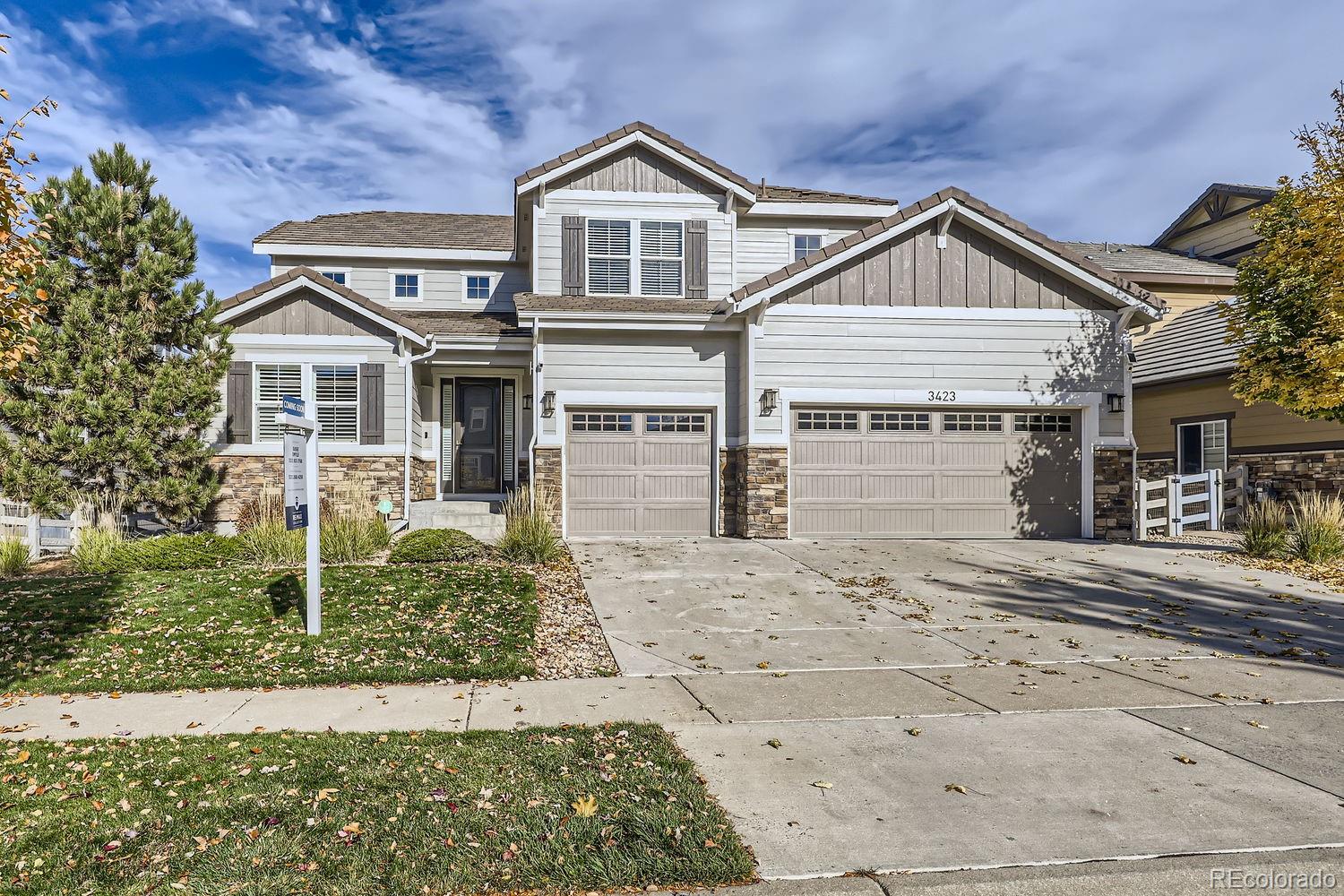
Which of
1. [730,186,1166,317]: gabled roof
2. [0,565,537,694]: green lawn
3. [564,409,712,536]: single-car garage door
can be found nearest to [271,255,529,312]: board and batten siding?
[564,409,712,536]: single-car garage door

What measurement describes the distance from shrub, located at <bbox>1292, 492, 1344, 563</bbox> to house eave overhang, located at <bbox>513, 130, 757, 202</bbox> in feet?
33.8

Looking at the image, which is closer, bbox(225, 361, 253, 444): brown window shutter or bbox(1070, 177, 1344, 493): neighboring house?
bbox(225, 361, 253, 444): brown window shutter

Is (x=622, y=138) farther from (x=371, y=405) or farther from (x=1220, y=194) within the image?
(x=1220, y=194)

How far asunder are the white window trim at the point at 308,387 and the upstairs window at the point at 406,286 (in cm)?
403

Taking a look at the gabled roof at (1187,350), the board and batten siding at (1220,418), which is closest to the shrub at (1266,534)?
the board and batten siding at (1220,418)

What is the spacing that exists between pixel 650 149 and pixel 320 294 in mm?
6598

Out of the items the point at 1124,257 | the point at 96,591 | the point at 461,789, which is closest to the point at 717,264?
the point at 96,591

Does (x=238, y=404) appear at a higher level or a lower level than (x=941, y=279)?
lower

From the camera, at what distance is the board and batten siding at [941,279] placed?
1316 centimetres

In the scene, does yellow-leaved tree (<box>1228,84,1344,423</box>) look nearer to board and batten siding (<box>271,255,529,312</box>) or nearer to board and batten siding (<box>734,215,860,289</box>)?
board and batten siding (<box>734,215,860,289</box>)

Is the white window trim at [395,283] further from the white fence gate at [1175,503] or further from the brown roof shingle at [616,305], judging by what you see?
the white fence gate at [1175,503]

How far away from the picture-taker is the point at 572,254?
47.4ft

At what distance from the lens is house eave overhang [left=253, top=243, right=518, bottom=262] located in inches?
667

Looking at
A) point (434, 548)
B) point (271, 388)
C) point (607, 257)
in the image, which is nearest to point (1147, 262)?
point (607, 257)
